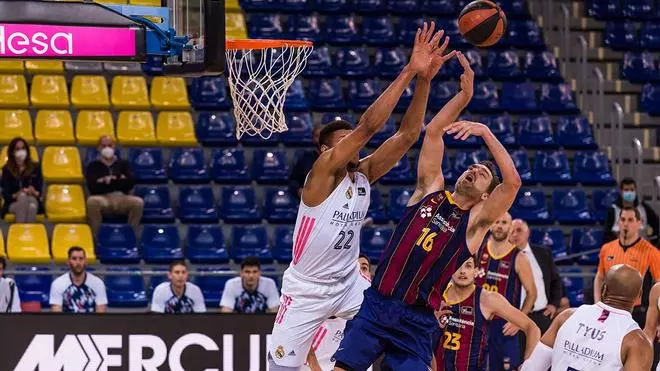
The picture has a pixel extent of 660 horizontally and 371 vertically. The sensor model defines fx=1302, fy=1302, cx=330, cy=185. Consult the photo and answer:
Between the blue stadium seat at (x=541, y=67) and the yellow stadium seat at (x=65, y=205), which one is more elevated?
the blue stadium seat at (x=541, y=67)

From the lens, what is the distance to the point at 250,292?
1278 centimetres

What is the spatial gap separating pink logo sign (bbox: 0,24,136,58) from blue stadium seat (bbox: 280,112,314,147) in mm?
8395

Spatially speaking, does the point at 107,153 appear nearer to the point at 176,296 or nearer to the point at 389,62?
the point at 176,296

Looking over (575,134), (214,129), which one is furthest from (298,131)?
(575,134)

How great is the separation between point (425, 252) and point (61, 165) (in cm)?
806

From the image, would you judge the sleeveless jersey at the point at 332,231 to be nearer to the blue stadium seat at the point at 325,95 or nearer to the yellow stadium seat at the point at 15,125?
the yellow stadium seat at the point at 15,125

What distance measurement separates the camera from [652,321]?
8.79m

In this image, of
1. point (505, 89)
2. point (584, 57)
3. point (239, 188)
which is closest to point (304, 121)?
point (239, 188)

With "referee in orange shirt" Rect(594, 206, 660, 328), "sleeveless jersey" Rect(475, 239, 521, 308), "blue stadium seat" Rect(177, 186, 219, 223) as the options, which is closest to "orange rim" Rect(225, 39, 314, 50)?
"sleeveless jersey" Rect(475, 239, 521, 308)

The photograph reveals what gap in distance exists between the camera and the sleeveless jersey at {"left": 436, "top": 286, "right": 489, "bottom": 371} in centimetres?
987

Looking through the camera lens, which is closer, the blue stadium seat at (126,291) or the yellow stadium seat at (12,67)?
the blue stadium seat at (126,291)

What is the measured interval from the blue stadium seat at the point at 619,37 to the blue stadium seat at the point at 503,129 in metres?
2.73

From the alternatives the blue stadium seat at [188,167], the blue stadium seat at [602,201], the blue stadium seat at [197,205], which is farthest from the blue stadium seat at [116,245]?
the blue stadium seat at [602,201]

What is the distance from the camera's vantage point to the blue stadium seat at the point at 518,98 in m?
17.3
